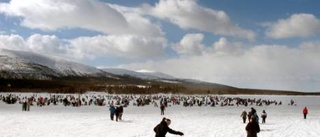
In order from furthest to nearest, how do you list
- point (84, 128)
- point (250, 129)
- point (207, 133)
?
point (84, 128)
point (207, 133)
point (250, 129)

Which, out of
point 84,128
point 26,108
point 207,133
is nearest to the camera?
point 207,133

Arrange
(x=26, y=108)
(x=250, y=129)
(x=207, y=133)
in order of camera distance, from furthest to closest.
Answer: (x=26, y=108) → (x=207, y=133) → (x=250, y=129)

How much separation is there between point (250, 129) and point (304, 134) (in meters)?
10.5

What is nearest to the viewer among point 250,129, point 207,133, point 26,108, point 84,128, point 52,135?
point 250,129

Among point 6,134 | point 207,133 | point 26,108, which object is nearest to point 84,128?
point 6,134

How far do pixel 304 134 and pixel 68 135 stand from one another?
13470mm

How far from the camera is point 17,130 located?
82.5ft

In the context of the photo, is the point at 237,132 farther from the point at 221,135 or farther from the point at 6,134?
the point at 6,134

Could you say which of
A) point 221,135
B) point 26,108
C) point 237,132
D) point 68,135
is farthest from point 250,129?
point 26,108

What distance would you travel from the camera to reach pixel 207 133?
2453 centimetres

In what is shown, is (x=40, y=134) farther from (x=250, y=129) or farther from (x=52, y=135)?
(x=250, y=129)

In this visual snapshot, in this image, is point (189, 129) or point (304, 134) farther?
point (189, 129)

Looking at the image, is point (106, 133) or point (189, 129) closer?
point (106, 133)

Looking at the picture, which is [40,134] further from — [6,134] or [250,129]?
[250,129]
